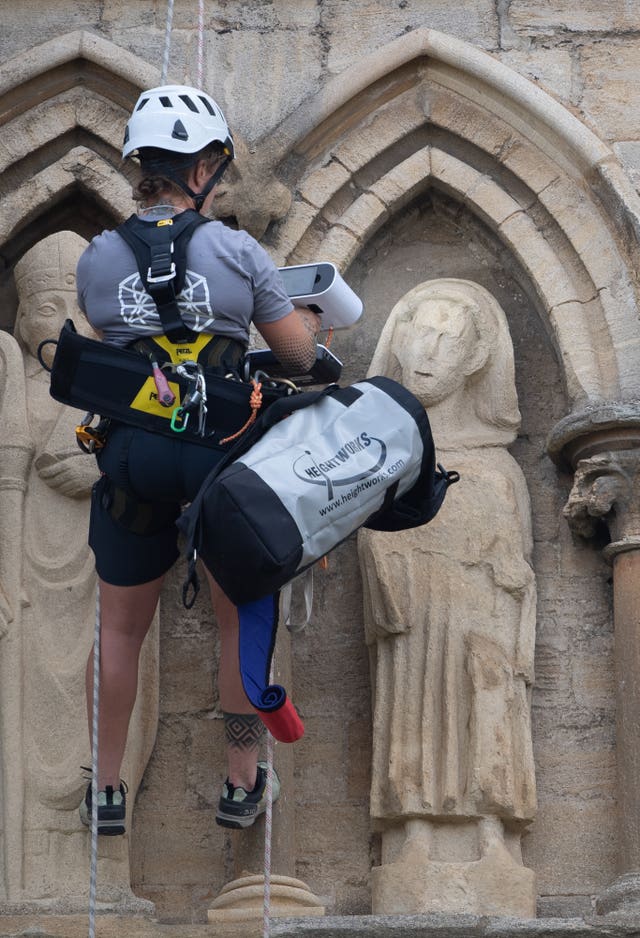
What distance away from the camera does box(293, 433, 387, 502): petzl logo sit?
6.48 m

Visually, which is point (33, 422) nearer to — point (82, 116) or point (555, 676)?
point (82, 116)

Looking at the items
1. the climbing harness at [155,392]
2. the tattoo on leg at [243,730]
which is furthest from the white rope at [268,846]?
the climbing harness at [155,392]

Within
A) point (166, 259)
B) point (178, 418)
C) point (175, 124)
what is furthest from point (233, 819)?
point (175, 124)

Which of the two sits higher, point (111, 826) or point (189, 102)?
point (189, 102)

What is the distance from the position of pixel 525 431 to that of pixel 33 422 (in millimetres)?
1540

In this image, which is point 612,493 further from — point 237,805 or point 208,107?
point 208,107

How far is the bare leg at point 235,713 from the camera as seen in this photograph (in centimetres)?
724

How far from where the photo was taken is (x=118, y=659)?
23.5 feet

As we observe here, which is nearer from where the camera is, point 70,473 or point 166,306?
point 166,306

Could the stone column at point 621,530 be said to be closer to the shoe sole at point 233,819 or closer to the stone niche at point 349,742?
the stone niche at point 349,742

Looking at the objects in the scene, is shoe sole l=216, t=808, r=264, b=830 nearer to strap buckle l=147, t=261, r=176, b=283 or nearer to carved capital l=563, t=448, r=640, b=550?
carved capital l=563, t=448, r=640, b=550

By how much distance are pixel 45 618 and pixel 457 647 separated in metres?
1.24

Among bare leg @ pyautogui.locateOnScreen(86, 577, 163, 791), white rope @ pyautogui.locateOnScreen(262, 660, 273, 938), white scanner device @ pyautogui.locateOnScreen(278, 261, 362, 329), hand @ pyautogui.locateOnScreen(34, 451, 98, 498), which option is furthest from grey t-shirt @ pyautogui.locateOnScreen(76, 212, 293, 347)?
hand @ pyautogui.locateOnScreen(34, 451, 98, 498)

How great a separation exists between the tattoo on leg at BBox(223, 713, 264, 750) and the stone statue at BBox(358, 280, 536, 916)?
1.86 ft
